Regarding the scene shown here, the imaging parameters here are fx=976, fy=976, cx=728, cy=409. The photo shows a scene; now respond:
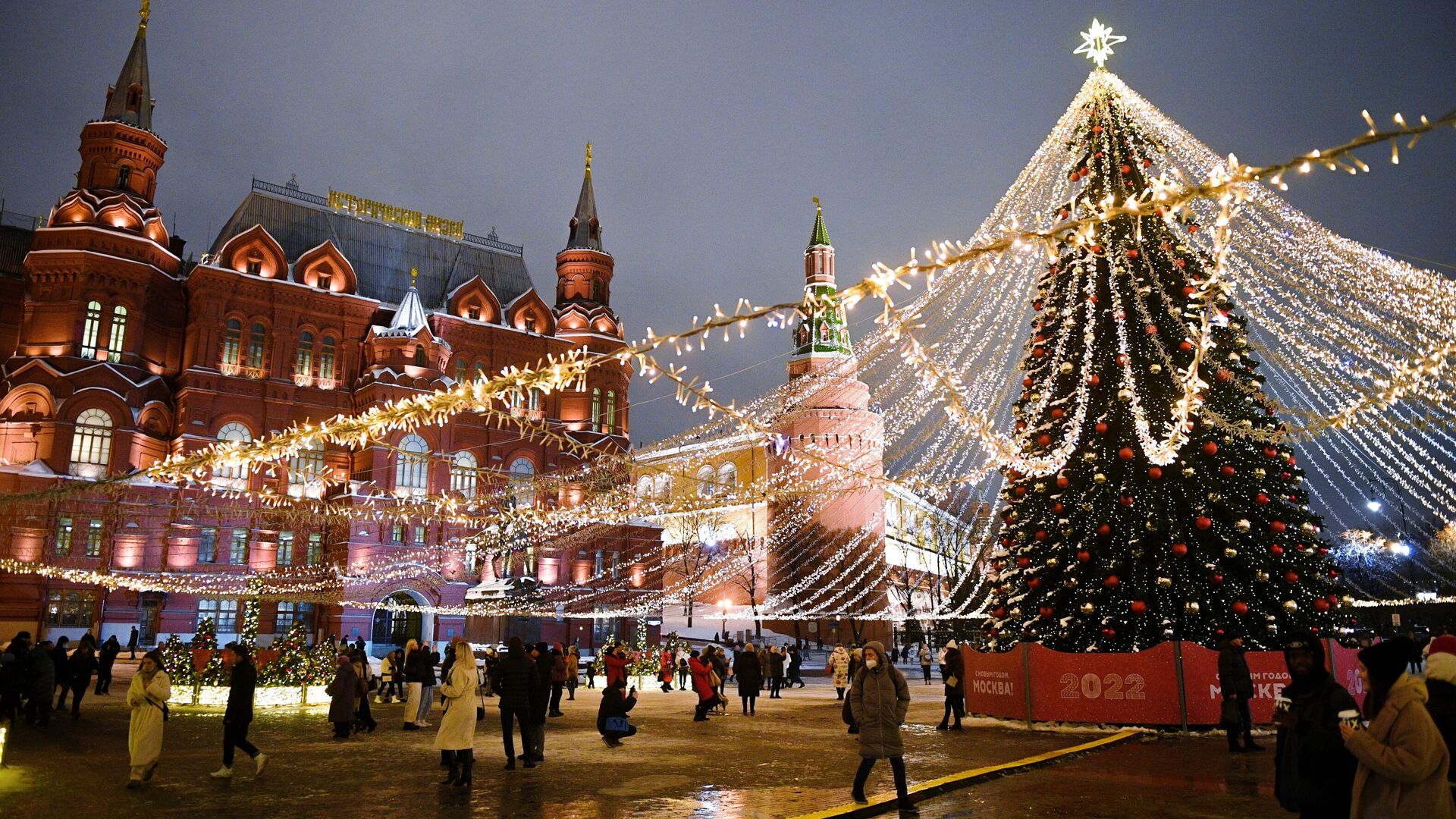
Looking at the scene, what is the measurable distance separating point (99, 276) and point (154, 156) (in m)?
6.96

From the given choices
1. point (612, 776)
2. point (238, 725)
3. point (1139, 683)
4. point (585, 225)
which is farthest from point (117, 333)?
point (1139, 683)

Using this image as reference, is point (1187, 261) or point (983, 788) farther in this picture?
point (1187, 261)

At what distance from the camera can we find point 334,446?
42500mm

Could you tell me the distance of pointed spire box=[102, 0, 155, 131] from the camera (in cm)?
4316

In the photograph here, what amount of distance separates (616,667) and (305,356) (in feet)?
119

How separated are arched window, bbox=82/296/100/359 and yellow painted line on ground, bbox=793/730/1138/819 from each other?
135ft

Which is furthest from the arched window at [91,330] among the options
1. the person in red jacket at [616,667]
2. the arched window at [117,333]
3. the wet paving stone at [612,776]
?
the person in red jacket at [616,667]

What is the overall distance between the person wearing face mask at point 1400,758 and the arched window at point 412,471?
134ft

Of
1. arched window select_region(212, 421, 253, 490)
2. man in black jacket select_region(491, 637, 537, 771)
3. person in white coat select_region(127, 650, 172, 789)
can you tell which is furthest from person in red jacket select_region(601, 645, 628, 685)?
arched window select_region(212, 421, 253, 490)

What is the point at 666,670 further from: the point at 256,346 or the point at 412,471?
the point at 256,346

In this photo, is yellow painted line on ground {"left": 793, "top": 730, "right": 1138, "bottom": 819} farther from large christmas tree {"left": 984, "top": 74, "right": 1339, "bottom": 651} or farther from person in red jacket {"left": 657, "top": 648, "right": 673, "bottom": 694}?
person in red jacket {"left": 657, "top": 648, "right": 673, "bottom": 694}

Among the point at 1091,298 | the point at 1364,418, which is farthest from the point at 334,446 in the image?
the point at 1364,418

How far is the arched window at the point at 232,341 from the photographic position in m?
42.6

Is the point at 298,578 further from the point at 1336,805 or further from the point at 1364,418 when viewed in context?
the point at 1336,805
